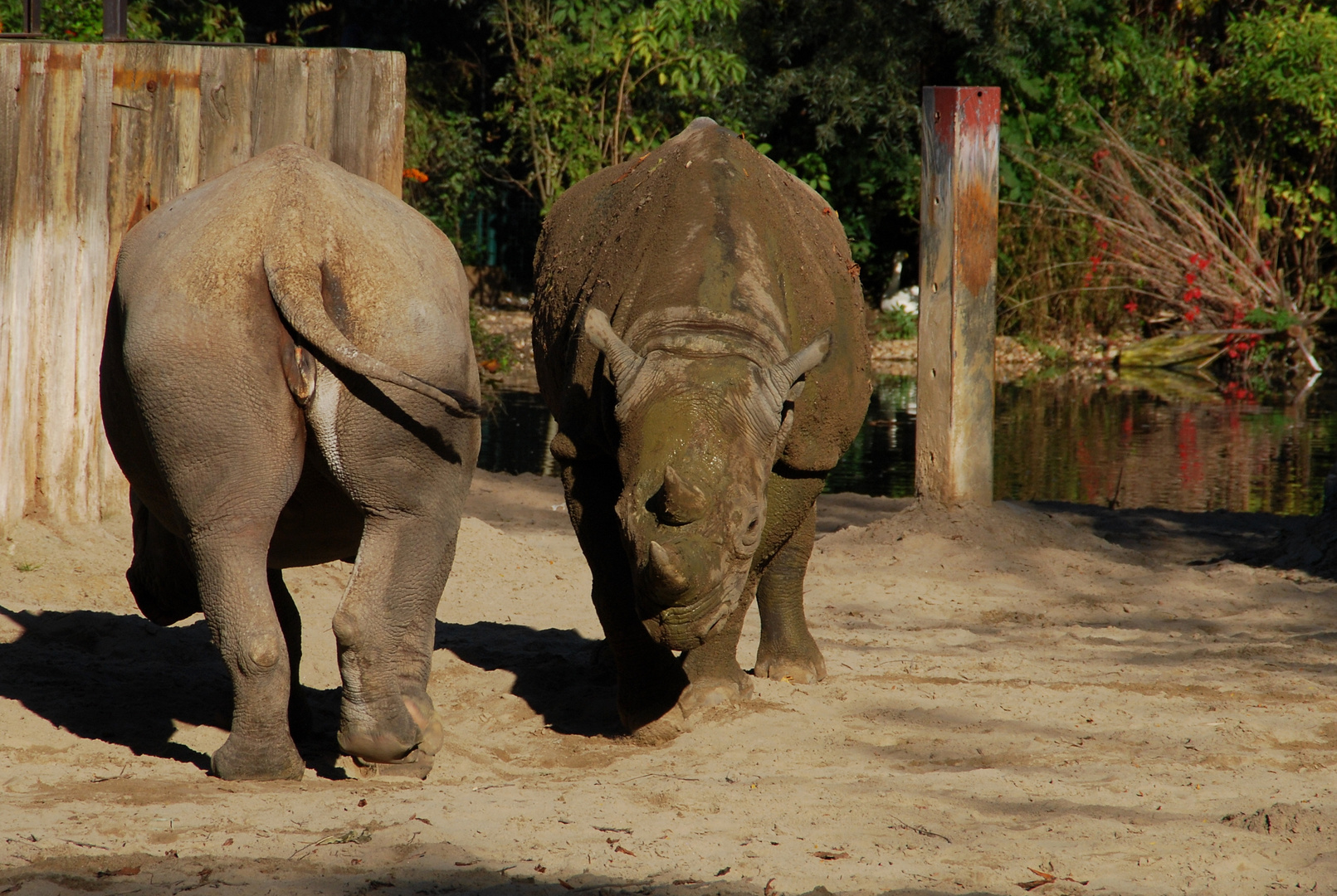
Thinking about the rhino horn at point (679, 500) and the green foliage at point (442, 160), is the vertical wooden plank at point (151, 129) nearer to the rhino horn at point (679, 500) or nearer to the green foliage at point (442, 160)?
the rhino horn at point (679, 500)

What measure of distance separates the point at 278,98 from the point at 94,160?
99 centimetres

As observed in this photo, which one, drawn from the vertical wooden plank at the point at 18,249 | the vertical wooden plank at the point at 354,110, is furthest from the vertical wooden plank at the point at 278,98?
the vertical wooden plank at the point at 18,249

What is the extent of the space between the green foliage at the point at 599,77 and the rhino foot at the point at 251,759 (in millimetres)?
15196

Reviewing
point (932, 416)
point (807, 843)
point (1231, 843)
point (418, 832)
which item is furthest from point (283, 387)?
point (932, 416)

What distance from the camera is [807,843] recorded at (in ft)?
11.7

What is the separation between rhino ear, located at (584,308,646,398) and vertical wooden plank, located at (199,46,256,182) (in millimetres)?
3588

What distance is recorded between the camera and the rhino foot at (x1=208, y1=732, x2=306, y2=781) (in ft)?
13.3

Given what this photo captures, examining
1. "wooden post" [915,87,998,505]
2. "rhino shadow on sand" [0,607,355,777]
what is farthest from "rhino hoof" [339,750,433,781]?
"wooden post" [915,87,998,505]

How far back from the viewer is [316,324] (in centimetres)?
382

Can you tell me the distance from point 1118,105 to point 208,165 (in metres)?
20.2

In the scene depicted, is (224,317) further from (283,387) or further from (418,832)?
(418,832)

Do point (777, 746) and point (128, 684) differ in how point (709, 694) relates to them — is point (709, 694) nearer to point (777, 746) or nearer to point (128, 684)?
point (777, 746)

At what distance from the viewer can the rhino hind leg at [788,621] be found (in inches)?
233

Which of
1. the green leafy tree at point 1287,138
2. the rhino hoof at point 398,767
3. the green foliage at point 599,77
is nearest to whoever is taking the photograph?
the rhino hoof at point 398,767
